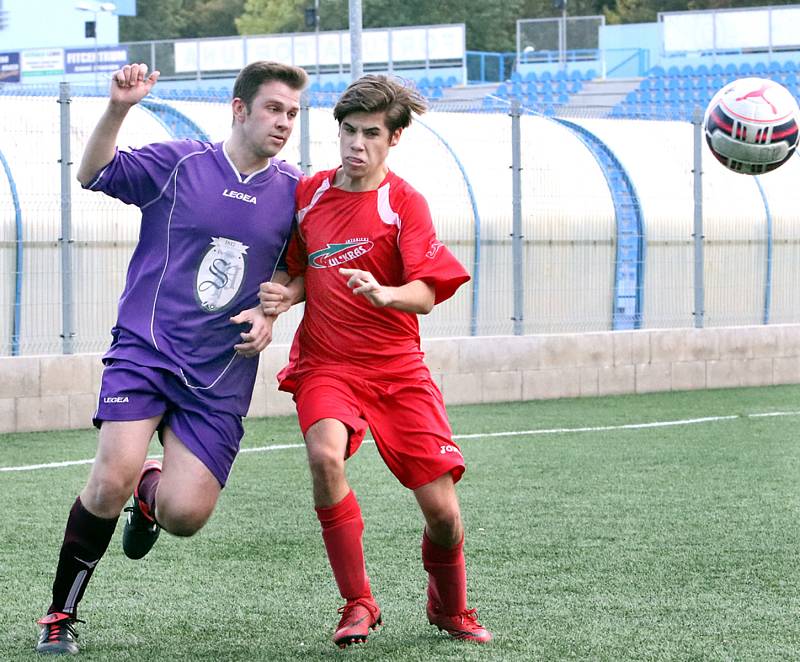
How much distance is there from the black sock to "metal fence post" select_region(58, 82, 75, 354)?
688 centimetres

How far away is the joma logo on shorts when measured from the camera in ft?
16.3

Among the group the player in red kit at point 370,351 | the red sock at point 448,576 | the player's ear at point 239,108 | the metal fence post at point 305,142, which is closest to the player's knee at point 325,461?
the player in red kit at point 370,351

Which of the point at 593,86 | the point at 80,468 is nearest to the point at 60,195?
the point at 80,468

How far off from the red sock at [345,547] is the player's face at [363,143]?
1107 mm

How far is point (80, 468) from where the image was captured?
9.38 m

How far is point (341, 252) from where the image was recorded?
4.93m

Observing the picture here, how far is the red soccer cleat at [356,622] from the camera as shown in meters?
4.68

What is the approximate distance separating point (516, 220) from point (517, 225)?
5 centimetres

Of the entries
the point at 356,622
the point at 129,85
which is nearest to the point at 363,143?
the point at 129,85

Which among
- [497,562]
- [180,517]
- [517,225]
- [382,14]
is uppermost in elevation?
[382,14]

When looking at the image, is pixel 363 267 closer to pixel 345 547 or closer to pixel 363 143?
pixel 363 143

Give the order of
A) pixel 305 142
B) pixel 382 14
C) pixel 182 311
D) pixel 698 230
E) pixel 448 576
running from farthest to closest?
pixel 382 14, pixel 698 230, pixel 305 142, pixel 448 576, pixel 182 311

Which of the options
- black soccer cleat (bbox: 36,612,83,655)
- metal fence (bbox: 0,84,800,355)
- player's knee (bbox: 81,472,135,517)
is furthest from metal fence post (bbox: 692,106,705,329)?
black soccer cleat (bbox: 36,612,83,655)

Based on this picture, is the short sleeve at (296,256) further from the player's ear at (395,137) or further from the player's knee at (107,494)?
the player's knee at (107,494)
